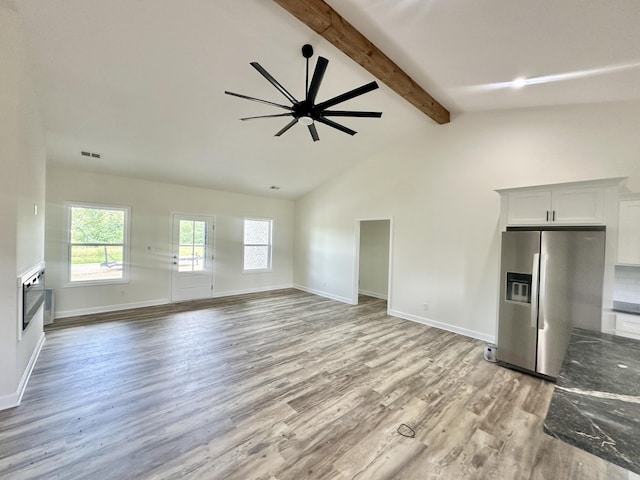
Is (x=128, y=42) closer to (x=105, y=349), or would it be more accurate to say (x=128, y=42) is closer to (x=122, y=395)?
(x=122, y=395)

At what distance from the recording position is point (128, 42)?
8.73 feet

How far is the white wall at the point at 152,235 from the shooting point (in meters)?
4.89

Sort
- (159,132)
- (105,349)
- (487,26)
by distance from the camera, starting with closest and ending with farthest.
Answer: (487,26) < (105,349) < (159,132)

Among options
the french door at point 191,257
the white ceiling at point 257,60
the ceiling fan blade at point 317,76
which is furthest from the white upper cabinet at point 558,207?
the french door at point 191,257

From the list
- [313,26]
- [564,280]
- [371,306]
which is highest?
[313,26]

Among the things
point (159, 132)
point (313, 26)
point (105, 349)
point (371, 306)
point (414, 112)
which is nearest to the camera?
point (313, 26)

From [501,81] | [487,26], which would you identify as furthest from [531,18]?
[501,81]

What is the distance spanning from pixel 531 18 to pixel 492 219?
2.73 metres

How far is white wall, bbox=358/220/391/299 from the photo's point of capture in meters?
7.33

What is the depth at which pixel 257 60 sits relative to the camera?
10.2ft

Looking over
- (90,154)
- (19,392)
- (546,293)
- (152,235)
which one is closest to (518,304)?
(546,293)

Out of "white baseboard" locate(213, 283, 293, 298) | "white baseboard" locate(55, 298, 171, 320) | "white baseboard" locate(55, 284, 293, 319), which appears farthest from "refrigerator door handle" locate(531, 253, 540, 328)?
"white baseboard" locate(55, 298, 171, 320)

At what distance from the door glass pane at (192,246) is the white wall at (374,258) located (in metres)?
4.14

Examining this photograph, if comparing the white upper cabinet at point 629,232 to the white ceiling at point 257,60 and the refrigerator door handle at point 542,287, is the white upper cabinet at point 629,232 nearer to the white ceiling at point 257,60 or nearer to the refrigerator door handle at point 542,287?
the refrigerator door handle at point 542,287
